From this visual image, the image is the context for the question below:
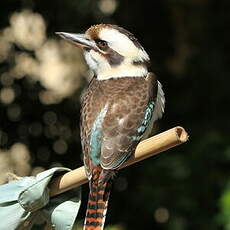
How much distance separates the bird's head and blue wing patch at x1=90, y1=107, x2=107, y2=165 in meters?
0.19

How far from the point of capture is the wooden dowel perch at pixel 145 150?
1.40 metres

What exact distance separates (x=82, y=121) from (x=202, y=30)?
3.18 meters

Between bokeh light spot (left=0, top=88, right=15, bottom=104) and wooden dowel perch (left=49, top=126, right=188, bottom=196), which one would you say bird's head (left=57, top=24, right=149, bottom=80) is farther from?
bokeh light spot (left=0, top=88, right=15, bottom=104)

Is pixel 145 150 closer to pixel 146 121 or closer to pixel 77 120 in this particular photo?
pixel 146 121

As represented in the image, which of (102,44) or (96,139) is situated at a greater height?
(102,44)

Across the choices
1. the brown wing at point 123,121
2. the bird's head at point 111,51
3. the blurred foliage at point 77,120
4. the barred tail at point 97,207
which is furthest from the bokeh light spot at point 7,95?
the barred tail at point 97,207

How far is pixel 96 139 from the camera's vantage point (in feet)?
5.45

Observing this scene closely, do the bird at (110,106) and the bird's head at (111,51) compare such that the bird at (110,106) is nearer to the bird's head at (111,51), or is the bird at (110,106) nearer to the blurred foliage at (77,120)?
the bird's head at (111,51)

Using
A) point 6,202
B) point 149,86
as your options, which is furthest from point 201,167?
point 6,202

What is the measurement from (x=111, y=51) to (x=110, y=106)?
0.61 ft

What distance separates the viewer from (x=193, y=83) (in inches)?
188

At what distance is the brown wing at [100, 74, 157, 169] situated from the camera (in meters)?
1.62

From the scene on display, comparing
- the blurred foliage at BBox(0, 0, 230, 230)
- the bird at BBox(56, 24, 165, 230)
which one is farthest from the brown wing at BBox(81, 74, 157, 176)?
the blurred foliage at BBox(0, 0, 230, 230)

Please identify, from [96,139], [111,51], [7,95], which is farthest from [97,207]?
[7,95]
